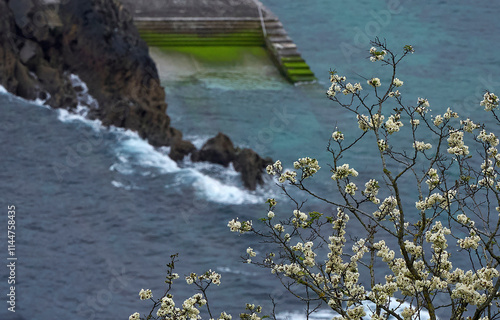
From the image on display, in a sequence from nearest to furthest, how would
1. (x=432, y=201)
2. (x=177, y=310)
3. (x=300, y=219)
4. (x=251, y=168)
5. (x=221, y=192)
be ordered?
1. (x=177, y=310)
2. (x=432, y=201)
3. (x=300, y=219)
4. (x=221, y=192)
5. (x=251, y=168)

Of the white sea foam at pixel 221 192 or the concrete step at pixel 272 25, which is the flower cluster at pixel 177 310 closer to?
the white sea foam at pixel 221 192

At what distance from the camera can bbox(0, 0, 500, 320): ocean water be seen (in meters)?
42.9

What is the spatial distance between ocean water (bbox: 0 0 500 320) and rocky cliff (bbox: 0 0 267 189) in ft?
5.91

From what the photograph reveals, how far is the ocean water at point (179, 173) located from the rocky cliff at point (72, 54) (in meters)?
1.80

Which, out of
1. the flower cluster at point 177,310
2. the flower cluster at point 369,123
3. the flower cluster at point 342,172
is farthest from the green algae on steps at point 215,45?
the flower cluster at point 177,310

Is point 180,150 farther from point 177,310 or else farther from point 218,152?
point 177,310

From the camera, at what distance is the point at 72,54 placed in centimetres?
6291

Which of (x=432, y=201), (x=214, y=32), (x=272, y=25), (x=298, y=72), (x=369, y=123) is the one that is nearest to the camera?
(x=432, y=201)

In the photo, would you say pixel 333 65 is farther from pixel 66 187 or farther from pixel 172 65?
pixel 66 187

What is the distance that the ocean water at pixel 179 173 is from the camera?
141 ft

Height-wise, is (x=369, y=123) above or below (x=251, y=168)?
above

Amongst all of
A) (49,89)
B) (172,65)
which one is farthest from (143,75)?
(172,65)

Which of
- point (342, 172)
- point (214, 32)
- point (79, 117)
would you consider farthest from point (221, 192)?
point (342, 172)

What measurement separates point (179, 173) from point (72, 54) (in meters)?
14.0
